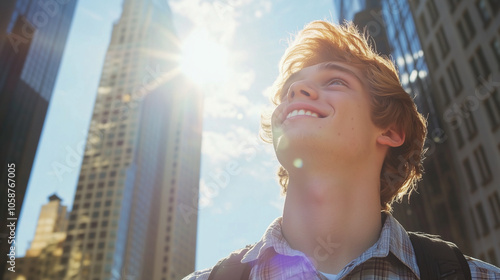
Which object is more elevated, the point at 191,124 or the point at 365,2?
the point at 191,124

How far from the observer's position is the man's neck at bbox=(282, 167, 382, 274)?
241 centimetres

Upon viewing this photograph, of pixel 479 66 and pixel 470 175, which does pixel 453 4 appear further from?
pixel 470 175

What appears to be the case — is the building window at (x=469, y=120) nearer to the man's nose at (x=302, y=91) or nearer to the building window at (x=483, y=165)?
the building window at (x=483, y=165)

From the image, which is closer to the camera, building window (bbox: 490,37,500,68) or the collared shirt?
the collared shirt

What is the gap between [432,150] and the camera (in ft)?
103

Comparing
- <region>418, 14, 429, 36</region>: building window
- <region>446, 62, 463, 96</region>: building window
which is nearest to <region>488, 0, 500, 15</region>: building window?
<region>446, 62, 463, 96</region>: building window

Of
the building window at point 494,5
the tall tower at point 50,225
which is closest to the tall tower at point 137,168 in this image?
the tall tower at point 50,225

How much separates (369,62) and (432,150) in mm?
30941

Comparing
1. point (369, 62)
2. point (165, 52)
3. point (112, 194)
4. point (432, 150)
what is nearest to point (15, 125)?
point (112, 194)

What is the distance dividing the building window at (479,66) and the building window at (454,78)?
185 cm

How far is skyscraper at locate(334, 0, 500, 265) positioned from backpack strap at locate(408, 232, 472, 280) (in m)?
23.4

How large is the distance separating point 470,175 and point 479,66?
6.94 m

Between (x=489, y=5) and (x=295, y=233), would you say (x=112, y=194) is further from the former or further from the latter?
(x=295, y=233)

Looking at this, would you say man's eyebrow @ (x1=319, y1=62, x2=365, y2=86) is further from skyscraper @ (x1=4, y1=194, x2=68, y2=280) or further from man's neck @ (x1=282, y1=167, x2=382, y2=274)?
skyscraper @ (x1=4, y1=194, x2=68, y2=280)
